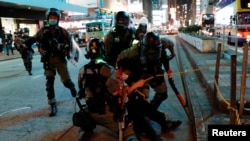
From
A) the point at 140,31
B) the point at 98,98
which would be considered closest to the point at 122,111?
the point at 98,98

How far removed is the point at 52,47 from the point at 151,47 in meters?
2.51

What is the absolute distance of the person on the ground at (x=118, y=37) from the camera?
5715 mm

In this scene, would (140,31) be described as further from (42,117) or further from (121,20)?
(42,117)

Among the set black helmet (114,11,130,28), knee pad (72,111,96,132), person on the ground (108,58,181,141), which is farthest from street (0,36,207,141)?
black helmet (114,11,130,28)

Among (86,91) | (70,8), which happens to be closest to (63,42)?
(86,91)

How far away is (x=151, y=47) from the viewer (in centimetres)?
441

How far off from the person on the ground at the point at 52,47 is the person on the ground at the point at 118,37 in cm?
97

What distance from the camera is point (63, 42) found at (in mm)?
6305

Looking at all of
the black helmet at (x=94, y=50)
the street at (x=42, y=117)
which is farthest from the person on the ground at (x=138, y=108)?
the black helmet at (x=94, y=50)

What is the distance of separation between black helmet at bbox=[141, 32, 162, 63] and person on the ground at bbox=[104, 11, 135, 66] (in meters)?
1.26

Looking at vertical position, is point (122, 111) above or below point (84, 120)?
above

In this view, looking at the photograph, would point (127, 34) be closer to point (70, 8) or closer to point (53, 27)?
point (53, 27)

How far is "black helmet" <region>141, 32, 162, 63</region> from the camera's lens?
440 centimetres

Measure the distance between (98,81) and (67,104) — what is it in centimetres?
310
